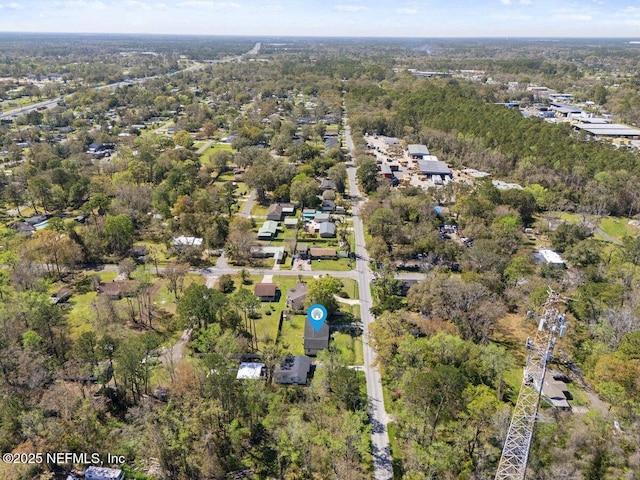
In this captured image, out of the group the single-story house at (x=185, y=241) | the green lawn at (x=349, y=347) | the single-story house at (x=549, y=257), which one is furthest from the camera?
the single-story house at (x=185, y=241)

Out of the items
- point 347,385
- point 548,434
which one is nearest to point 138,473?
point 347,385

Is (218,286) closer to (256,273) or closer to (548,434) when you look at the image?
(256,273)

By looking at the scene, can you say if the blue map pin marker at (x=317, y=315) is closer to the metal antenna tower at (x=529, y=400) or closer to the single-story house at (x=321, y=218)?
the metal antenna tower at (x=529, y=400)

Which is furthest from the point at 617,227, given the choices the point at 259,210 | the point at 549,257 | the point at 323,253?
the point at 259,210


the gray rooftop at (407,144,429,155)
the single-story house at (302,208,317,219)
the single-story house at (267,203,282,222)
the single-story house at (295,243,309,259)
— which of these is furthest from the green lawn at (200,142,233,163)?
the single-story house at (295,243,309,259)

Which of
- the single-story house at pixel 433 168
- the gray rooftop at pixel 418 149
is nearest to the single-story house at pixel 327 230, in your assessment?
the single-story house at pixel 433 168

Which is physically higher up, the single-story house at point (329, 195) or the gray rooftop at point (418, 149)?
the gray rooftop at point (418, 149)
